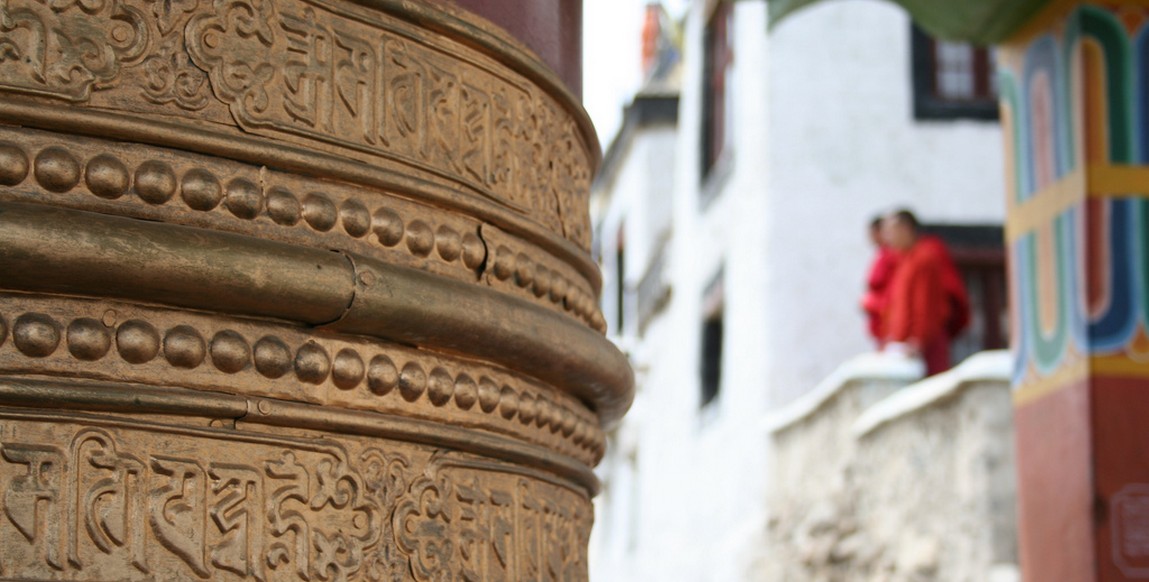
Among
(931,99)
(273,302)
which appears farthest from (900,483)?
(273,302)

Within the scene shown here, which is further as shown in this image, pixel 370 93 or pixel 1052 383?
pixel 1052 383

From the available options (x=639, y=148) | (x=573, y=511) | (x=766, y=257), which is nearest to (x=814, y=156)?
(x=766, y=257)

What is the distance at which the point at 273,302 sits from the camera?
3.95 ft

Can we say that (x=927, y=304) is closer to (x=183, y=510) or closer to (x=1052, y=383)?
(x=1052, y=383)

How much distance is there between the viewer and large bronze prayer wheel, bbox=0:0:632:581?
3.71ft

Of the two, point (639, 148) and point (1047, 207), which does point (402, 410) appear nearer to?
point (1047, 207)

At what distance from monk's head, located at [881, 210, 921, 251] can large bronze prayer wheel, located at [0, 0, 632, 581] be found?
732cm

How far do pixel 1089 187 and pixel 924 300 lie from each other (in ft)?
13.8

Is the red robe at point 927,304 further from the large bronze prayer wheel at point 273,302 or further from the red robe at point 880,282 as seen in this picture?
the large bronze prayer wheel at point 273,302

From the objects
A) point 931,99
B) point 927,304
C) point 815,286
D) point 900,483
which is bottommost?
point 900,483

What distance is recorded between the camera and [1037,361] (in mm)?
4648

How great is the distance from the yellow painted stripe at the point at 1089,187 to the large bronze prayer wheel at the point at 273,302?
325cm

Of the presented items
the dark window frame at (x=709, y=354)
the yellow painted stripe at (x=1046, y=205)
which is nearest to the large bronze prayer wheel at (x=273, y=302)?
the yellow painted stripe at (x=1046, y=205)

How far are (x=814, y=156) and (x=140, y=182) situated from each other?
9.75 meters
